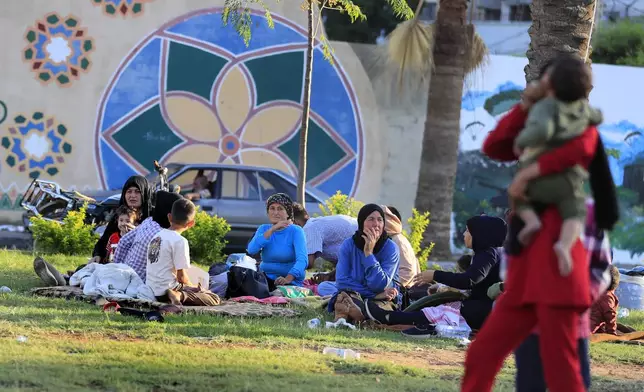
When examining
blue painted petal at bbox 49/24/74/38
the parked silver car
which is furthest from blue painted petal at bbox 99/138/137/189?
blue painted petal at bbox 49/24/74/38

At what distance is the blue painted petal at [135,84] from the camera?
18.8 metres

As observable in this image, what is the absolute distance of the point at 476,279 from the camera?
28.4ft

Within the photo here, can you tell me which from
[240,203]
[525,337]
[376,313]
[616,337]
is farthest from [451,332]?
[240,203]

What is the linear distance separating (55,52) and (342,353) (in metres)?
13.0

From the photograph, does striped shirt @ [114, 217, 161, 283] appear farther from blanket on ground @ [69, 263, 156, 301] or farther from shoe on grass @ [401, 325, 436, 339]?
shoe on grass @ [401, 325, 436, 339]

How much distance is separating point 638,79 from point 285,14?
6622mm

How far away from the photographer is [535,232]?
15.3ft

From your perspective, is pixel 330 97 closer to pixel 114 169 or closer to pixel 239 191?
pixel 239 191

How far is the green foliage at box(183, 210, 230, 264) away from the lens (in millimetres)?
13844

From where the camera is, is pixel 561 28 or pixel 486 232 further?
pixel 561 28

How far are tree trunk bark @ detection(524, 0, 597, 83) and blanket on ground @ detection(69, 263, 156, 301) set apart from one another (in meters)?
4.09

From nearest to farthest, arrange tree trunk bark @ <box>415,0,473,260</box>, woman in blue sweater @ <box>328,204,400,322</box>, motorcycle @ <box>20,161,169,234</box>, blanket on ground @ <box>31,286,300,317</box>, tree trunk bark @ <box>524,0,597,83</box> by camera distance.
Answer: blanket on ground @ <box>31,286,300,317</box>
woman in blue sweater @ <box>328,204,400,322</box>
tree trunk bark @ <box>524,0,597,83</box>
motorcycle @ <box>20,161,169,234</box>
tree trunk bark @ <box>415,0,473,260</box>

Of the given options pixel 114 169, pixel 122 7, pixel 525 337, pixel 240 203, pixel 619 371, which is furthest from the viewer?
pixel 122 7

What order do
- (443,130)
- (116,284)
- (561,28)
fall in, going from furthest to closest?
(443,130), (561,28), (116,284)
